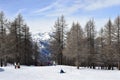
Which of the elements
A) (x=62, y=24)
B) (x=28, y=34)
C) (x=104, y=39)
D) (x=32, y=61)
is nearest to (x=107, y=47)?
(x=104, y=39)

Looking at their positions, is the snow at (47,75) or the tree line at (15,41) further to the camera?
the tree line at (15,41)

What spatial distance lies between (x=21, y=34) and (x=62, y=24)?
10.7 metres

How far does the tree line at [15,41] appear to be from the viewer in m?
68.9

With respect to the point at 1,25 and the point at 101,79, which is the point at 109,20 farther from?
the point at 101,79

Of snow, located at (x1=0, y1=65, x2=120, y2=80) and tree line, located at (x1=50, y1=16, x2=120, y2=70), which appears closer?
snow, located at (x1=0, y1=65, x2=120, y2=80)

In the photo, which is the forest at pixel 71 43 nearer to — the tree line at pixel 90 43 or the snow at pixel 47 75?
the tree line at pixel 90 43

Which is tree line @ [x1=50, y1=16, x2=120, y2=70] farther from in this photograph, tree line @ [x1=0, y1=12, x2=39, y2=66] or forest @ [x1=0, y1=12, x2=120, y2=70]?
tree line @ [x1=0, y1=12, x2=39, y2=66]

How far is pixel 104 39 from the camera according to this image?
7294 centimetres

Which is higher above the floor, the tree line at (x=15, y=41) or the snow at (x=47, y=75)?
the tree line at (x=15, y=41)

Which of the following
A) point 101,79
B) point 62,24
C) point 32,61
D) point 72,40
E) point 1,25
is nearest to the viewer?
point 101,79

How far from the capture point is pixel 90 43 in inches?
3000

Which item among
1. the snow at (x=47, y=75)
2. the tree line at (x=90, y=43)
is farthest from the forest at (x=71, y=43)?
the snow at (x=47, y=75)

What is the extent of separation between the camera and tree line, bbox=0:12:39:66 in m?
68.9

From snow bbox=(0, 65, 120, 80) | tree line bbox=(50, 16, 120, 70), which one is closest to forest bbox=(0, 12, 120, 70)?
tree line bbox=(50, 16, 120, 70)
